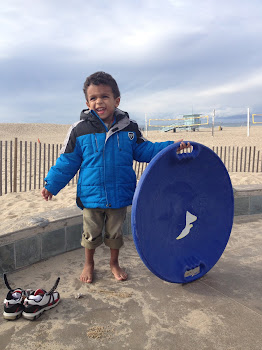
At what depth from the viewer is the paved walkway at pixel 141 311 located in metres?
1.89

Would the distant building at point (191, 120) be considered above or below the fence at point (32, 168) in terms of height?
above

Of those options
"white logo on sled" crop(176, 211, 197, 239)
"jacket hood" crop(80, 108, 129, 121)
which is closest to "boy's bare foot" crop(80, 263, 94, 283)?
"white logo on sled" crop(176, 211, 197, 239)

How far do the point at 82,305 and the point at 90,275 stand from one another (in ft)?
1.29

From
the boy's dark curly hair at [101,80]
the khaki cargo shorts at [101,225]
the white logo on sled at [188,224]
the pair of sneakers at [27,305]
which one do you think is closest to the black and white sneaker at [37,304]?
the pair of sneakers at [27,305]

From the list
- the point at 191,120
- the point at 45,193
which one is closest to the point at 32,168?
the point at 45,193

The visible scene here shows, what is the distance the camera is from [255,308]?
2250mm

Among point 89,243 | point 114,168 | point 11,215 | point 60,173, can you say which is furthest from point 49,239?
point 11,215

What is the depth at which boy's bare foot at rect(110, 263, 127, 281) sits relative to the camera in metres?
2.66

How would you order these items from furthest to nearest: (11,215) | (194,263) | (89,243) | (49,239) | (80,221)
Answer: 1. (11,215)
2. (80,221)
3. (49,239)
4. (89,243)
5. (194,263)

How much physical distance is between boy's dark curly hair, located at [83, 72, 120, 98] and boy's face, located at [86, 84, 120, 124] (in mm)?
32

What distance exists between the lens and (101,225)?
266 centimetres

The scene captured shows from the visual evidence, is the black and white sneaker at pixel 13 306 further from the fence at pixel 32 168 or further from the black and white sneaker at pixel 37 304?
the fence at pixel 32 168

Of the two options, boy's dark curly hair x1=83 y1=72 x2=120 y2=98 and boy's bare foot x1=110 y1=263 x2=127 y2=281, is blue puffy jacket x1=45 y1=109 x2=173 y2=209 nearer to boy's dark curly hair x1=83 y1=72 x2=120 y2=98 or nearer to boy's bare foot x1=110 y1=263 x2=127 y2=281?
boy's dark curly hair x1=83 y1=72 x2=120 y2=98

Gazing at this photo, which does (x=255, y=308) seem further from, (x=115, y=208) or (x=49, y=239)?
(x=49, y=239)
